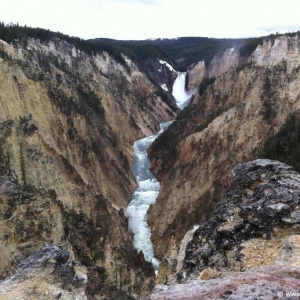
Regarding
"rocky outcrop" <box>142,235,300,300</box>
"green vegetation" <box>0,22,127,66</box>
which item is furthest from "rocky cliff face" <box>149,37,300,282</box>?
"green vegetation" <box>0,22,127,66</box>

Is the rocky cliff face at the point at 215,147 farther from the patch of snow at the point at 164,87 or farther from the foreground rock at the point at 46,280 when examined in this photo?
the patch of snow at the point at 164,87

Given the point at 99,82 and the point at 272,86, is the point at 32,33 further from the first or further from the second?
the point at 272,86

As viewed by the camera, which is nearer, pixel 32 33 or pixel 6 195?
pixel 6 195

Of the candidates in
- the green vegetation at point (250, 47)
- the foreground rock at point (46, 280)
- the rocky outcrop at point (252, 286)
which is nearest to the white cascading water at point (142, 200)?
the foreground rock at point (46, 280)

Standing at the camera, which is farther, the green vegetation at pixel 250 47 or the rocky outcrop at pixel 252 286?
the green vegetation at pixel 250 47

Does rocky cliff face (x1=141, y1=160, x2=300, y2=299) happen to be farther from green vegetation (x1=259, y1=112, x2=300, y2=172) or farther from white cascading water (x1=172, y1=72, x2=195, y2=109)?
white cascading water (x1=172, y1=72, x2=195, y2=109)

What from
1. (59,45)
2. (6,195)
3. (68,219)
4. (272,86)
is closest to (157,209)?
(68,219)

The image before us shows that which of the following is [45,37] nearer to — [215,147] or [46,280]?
[215,147]
